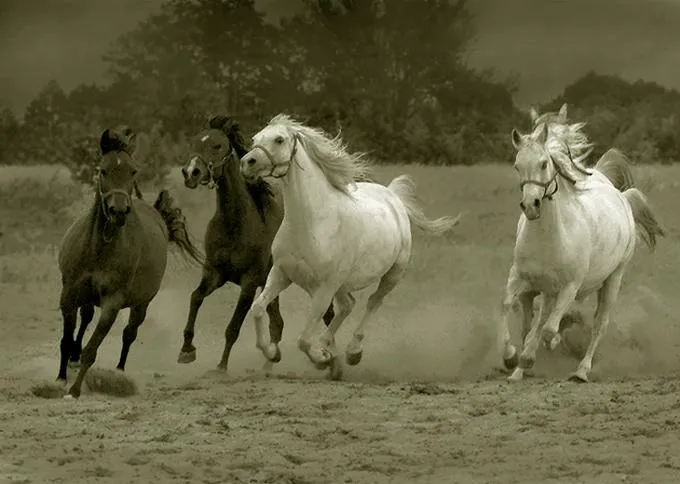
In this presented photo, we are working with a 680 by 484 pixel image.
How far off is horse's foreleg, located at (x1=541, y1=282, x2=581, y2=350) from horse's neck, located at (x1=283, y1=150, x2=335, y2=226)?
170 centimetres

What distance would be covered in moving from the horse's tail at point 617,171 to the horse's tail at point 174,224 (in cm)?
340

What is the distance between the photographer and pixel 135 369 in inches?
522

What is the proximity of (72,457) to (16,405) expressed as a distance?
1941 millimetres

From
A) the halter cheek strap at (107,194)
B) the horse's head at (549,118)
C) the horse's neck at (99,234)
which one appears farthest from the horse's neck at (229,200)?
the horse's head at (549,118)

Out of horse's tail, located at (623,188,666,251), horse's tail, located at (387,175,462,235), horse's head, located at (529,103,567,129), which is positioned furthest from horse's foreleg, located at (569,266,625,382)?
horse's tail, located at (387,175,462,235)

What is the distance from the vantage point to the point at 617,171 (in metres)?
13.9

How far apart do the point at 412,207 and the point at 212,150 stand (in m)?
2.10

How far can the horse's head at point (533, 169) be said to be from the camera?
11.1 meters

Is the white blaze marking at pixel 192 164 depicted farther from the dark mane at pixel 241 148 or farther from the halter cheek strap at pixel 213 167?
the dark mane at pixel 241 148

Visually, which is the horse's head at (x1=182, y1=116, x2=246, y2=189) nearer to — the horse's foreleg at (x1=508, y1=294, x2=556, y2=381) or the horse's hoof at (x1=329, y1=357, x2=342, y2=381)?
the horse's hoof at (x1=329, y1=357, x2=342, y2=381)

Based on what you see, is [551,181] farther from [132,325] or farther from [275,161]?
[132,325]

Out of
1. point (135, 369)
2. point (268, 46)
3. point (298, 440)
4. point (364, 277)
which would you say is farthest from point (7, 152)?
point (298, 440)

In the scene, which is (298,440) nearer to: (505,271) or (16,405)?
(16,405)

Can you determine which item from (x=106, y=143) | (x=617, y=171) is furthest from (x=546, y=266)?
(x=106, y=143)
